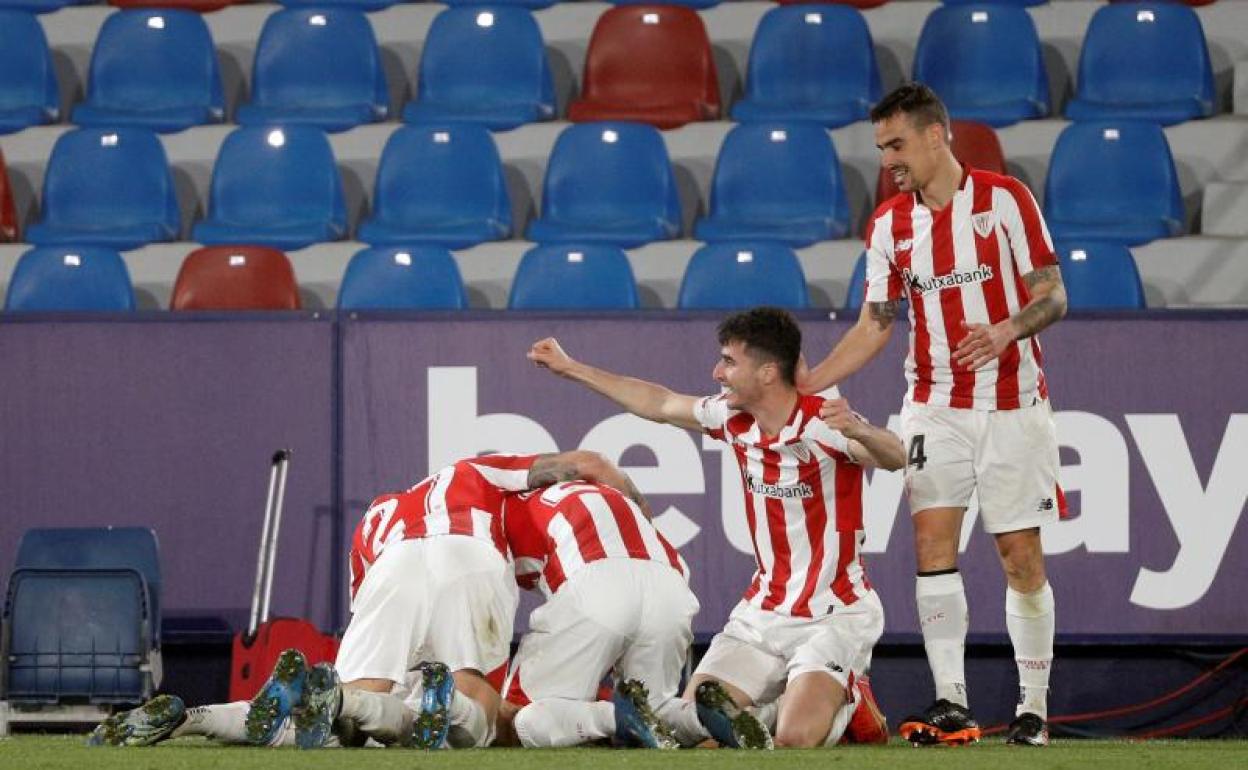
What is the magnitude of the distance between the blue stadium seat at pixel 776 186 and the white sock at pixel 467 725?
14.5 ft

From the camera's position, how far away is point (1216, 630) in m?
7.76

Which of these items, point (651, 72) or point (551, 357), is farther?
point (651, 72)

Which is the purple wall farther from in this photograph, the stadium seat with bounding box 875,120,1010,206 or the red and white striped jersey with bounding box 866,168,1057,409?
the stadium seat with bounding box 875,120,1010,206

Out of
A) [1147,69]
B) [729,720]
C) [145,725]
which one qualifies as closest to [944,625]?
[729,720]

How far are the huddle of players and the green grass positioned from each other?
0.44 meters

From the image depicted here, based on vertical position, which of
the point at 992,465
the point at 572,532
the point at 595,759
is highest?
Result: the point at 992,465

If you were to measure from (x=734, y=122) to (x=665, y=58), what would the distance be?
48 centimetres

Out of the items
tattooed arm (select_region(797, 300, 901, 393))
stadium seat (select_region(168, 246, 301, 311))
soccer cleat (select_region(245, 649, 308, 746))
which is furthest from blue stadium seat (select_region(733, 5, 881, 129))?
soccer cleat (select_region(245, 649, 308, 746))

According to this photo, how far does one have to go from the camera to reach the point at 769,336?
648cm

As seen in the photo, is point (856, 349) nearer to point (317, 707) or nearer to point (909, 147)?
point (909, 147)

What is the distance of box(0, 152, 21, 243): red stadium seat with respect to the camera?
1036cm

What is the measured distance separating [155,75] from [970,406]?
583cm

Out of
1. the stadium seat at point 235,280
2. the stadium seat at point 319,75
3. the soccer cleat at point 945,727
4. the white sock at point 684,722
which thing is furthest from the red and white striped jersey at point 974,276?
the stadium seat at point 319,75

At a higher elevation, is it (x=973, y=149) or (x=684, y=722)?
(x=973, y=149)
